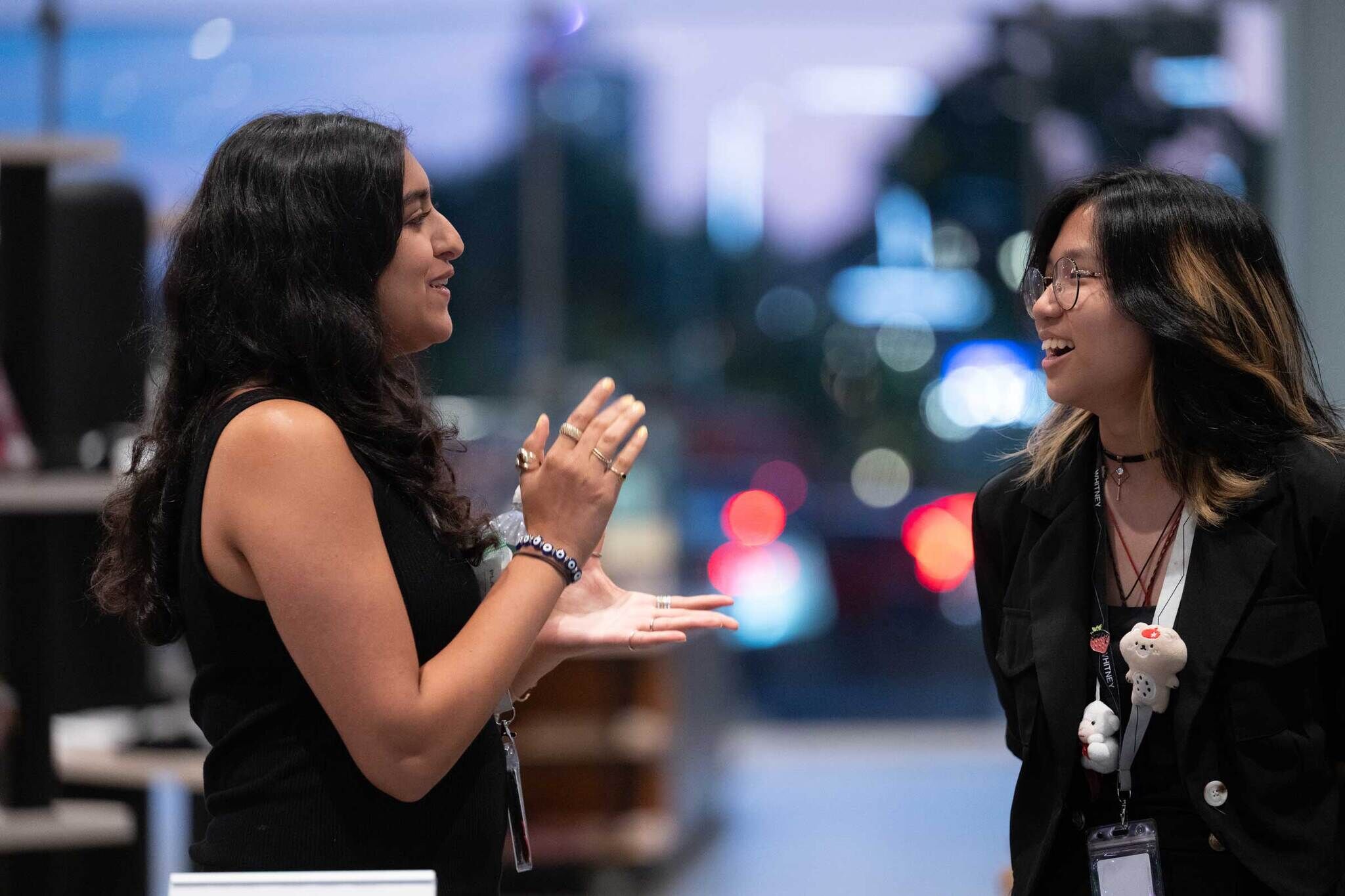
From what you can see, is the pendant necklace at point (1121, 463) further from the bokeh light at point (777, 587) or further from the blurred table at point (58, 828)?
the bokeh light at point (777, 587)

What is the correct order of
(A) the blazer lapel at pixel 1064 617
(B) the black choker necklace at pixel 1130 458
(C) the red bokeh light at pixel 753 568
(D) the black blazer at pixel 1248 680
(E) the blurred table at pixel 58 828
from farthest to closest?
1. (C) the red bokeh light at pixel 753 568
2. (E) the blurred table at pixel 58 828
3. (B) the black choker necklace at pixel 1130 458
4. (A) the blazer lapel at pixel 1064 617
5. (D) the black blazer at pixel 1248 680

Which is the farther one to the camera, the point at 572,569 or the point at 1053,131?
the point at 1053,131

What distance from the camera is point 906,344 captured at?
7.09 m

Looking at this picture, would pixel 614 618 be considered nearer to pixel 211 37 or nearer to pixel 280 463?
pixel 280 463

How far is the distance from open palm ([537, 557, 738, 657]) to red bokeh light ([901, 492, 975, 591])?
5.27 meters

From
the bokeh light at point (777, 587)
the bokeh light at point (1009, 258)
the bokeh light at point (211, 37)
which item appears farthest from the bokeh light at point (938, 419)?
the bokeh light at point (211, 37)

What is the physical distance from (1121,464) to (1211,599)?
28cm

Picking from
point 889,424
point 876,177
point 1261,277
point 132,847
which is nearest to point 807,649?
point 889,424

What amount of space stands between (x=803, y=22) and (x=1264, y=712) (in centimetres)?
597

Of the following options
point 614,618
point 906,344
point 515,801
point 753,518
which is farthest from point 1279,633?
point 906,344

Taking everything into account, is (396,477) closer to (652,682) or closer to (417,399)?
(417,399)

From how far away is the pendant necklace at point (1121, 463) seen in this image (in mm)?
1922

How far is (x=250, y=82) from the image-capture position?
23.5 ft

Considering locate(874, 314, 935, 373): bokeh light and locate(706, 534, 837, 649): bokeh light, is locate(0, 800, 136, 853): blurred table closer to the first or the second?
locate(706, 534, 837, 649): bokeh light
